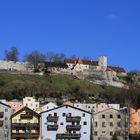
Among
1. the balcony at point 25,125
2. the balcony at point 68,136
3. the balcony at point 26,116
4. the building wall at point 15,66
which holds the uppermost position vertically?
the building wall at point 15,66

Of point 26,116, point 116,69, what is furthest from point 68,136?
point 116,69

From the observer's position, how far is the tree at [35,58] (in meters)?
154

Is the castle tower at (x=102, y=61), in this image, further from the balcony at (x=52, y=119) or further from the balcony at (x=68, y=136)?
the balcony at (x=68, y=136)

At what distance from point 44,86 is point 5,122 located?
45715 mm

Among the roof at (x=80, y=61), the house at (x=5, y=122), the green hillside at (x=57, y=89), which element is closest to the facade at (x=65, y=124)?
the house at (x=5, y=122)

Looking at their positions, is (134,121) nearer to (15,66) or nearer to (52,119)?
(52,119)

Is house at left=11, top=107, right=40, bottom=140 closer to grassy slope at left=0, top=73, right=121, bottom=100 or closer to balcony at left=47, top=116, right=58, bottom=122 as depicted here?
balcony at left=47, top=116, right=58, bottom=122

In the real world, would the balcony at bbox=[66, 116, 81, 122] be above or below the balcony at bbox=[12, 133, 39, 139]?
above

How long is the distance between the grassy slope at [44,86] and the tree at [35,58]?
11598 millimetres

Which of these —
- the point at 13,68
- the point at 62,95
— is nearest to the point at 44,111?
the point at 62,95

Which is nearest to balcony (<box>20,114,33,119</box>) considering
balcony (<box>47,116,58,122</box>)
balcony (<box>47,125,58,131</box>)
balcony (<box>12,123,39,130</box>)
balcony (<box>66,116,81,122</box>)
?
balcony (<box>12,123,39,130</box>)

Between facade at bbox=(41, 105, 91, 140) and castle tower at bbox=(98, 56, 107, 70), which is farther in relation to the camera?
castle tower at bbox=(98, 56, 107, 70)

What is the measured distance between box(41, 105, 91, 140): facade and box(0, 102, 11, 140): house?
16.7 feet

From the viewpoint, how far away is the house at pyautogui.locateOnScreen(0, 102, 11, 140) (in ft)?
267
